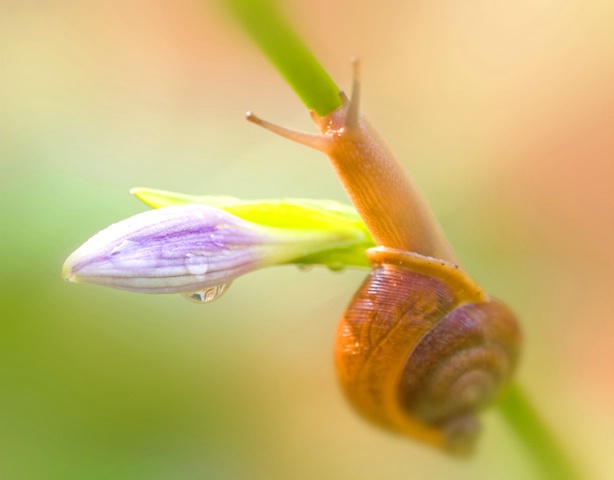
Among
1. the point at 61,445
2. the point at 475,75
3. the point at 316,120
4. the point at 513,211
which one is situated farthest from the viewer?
the point at 475,75

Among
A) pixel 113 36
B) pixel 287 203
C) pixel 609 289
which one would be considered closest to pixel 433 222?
pixel 287 203

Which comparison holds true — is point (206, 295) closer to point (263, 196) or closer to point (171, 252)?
point (171, 252)

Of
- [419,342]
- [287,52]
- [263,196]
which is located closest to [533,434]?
[419,342]

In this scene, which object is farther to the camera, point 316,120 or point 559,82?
point 559,82

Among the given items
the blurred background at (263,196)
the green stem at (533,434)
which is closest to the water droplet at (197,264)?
the green stem at (533,434)

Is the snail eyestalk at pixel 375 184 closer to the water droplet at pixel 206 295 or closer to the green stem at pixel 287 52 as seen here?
the green stem at pixel 287 52

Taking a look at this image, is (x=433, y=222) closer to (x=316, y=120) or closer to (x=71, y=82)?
(x=316, y=120)
